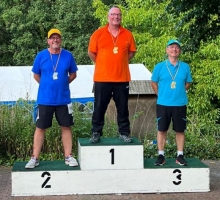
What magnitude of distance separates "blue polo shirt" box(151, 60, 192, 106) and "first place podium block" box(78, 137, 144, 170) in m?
0.77

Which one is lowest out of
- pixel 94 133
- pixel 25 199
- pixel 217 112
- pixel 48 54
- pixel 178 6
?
pixel 217 112

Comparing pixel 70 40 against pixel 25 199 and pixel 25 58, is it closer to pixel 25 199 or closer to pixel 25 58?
pixel 25 58

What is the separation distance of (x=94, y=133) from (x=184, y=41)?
2747mm

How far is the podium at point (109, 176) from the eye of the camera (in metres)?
6.26

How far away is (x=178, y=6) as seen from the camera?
753cm

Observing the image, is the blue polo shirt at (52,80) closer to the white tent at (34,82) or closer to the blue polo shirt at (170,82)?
the blue polo shirt at (170,82)

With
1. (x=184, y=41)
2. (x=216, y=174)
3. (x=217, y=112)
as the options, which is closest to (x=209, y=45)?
(x=217, y=112)

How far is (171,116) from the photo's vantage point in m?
6.61

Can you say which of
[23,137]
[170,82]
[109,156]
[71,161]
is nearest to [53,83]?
[71,161]

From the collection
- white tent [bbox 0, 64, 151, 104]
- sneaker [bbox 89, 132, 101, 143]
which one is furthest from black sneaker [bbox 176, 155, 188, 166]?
white tent [bbox 0, 64, 151, 104]

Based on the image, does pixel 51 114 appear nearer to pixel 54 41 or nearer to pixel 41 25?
pixel 54 41

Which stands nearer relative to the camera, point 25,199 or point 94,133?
point 25,199

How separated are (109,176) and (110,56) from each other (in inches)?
59.9

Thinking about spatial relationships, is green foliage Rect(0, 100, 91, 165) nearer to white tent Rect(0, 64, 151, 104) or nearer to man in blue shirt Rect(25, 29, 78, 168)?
man in blue shirt Rect(25, 29, 78, 168)
